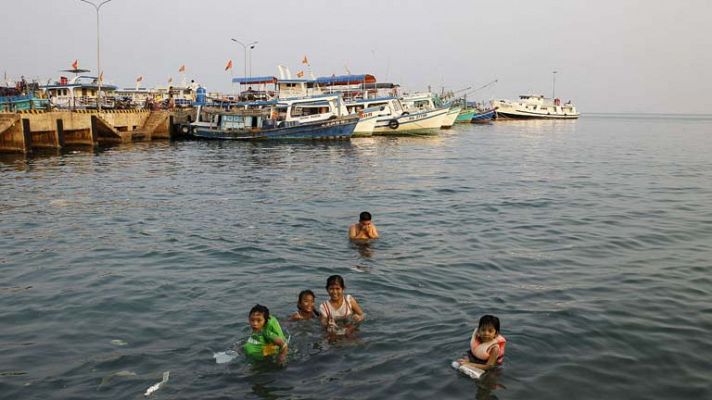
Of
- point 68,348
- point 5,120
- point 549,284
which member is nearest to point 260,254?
point 68,348

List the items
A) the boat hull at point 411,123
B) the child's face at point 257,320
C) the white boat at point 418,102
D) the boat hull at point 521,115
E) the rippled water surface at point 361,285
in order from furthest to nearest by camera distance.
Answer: the boat hull at point 521,115, the white boat at point 418,102, the boat hull at point 411,123, the child's face at point 257,320, the rippled water surface at point 361,285

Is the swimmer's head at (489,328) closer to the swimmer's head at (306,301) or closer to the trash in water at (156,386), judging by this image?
the swimmer's head at (306,301)

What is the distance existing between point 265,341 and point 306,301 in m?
1.28

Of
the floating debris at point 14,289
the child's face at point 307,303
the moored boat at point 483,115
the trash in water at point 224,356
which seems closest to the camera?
the trash in water at point 224,356

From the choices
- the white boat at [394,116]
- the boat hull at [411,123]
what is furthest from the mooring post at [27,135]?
the boat hull at [411,123]

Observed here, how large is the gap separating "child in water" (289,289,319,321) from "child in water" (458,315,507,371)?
2.53 m

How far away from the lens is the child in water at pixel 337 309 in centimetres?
859

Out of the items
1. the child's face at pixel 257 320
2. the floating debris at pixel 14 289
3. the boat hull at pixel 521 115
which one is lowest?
the floating debris at pixel 14 289

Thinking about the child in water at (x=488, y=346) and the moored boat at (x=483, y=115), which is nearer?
the child in water at (x=488, y=346)

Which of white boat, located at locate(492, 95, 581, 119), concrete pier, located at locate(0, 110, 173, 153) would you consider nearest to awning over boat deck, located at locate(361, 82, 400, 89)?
concrete pier, located at locate(0, 110, 173, 153)

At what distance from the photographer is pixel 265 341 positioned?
7578 mm

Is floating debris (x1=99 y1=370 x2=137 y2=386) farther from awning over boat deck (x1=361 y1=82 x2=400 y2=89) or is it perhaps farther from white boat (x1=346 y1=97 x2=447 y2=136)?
awning over boat deck (x1=361 y1=82 x2=400 y2=89)

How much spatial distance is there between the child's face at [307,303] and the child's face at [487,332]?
107 inches

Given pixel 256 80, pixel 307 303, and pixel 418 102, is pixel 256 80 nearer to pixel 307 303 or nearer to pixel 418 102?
pixel 418 102
